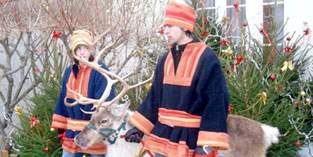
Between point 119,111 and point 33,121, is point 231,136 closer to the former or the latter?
point 119,111

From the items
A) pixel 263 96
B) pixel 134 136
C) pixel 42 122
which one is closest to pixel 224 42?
pixel 263 96

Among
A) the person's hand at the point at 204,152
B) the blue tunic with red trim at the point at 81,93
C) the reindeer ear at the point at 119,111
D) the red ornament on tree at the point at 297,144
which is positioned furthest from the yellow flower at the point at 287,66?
the person's hand at the point at 204,152

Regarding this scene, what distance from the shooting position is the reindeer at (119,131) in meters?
5.87

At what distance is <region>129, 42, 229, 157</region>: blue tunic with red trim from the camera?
486cm

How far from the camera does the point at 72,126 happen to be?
251 inches

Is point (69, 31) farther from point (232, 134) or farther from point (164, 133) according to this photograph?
point (164, 133)

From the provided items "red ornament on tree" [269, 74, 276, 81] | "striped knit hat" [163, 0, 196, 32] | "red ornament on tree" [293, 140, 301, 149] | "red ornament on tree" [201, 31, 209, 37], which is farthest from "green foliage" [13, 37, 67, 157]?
"striped knit hat" [163, 0, 196, 32]

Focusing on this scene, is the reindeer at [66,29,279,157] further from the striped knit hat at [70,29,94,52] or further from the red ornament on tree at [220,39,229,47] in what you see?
the red ornament on tree at [220,39,229,47]

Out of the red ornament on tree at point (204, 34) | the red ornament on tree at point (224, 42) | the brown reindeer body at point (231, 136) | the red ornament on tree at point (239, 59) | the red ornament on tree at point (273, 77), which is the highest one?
the red ornament on tree at point (204, 34)

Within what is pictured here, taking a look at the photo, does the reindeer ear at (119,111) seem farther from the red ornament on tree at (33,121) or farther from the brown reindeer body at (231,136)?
the red ornament on tree at (33,121)

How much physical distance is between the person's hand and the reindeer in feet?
3.02

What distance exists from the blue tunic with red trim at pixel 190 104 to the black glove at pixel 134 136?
21 centimetres

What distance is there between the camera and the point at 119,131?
5.87 m

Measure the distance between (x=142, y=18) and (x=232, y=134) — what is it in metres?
3.85
